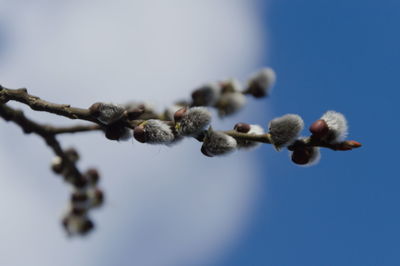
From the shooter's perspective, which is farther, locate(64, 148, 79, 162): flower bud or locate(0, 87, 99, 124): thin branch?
locate(64, 148, 79, 162): flower bud

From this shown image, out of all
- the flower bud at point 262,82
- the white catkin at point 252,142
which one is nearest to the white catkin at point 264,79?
the flower bud at point 262,82

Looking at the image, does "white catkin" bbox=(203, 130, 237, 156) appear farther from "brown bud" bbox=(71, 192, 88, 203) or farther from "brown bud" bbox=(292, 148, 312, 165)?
"brown bud" bbox=(71, 192, 88, 203)

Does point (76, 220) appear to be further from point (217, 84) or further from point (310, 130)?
point (310, 130)

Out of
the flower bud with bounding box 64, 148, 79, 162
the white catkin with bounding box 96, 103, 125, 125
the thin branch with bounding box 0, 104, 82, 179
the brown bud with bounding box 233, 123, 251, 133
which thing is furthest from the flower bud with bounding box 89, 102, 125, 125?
the flower bud with bounding box 64, 148, 79, 162

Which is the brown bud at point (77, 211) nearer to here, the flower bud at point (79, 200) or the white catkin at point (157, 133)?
the flower bud at point (79, 200)

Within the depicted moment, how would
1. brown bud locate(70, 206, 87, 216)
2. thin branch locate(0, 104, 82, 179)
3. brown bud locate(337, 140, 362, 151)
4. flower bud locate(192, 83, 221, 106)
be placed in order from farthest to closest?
brown bud locate(70, 206, 87, 216)
flower bud locate(192, 83, 221, 106)
thin branch locate(0, 104, 82, 179)
brown bud locate(337, 140, 362, 151)
